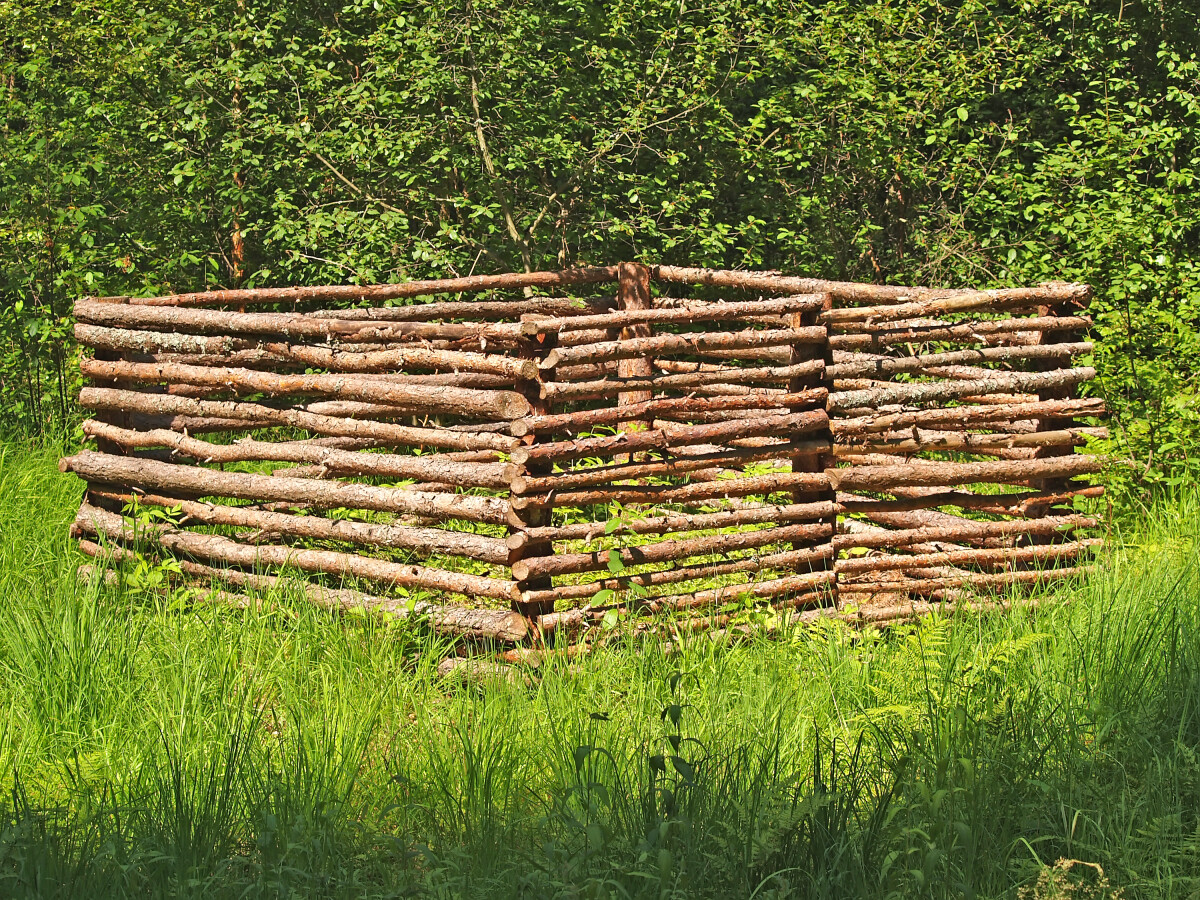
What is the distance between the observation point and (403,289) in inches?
289

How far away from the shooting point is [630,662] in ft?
13.7

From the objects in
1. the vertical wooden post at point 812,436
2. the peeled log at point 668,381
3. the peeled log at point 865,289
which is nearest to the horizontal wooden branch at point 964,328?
the peeled log at point 865,289

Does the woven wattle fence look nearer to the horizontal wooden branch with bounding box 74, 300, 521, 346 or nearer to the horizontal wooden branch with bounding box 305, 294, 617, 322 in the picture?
the horizontal wooden branch with bounding box 74, 300, 521, 346

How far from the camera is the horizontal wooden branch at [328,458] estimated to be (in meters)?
4.56

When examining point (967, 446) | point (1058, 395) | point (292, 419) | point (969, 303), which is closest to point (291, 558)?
point (292, 419)

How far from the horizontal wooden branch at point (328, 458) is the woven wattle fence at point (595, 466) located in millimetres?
13

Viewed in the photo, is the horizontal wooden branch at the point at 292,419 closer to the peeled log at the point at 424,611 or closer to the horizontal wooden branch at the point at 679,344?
the horizontal wooden branch at the point at 679,344

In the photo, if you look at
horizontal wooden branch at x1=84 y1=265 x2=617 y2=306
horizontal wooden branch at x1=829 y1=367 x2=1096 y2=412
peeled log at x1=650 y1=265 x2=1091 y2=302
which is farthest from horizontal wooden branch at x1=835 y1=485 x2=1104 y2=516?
horizontal wooden branch at x1=84 y1=265 x2=617 y2=306

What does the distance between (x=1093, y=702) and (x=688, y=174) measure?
6.19 meters

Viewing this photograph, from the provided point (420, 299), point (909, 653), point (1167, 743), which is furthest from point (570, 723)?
point (420, 299)

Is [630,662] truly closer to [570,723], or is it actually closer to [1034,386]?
[570,723]

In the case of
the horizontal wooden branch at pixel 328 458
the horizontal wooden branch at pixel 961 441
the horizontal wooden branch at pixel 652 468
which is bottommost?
the horizontal wooden branch at pixel 961 441

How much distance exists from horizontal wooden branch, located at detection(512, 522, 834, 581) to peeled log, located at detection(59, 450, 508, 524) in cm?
26

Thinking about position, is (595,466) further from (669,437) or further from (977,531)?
(977,531)
